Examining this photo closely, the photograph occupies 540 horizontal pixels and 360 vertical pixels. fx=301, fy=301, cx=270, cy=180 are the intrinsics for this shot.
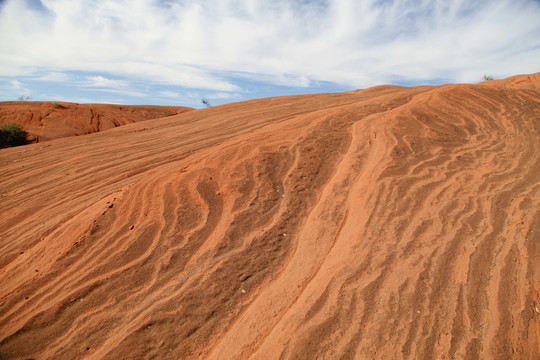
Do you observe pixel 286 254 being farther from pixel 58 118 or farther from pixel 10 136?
pixel 58 118

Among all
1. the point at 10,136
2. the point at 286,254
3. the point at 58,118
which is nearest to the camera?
the point at 286,254

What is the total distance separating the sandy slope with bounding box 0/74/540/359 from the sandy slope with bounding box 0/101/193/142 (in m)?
12.2

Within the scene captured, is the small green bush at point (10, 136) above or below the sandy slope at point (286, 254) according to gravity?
above

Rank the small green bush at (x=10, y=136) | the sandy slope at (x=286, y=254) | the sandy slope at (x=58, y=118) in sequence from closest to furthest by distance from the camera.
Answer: the sandy slope at (x=286, y=254)
the small green bush at (x=10, y=136)
the sandy slope at (x=58, y=118)

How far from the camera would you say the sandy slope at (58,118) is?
1616 centimetres

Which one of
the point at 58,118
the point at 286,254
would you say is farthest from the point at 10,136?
the point at 286,254

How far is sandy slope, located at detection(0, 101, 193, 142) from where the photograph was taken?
1616 centimetres

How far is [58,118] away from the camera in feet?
57.9

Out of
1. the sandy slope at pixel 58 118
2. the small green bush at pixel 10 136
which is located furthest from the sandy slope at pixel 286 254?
the sandy slope at pixel 58 118

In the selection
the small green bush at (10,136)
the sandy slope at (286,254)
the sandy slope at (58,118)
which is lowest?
the sandy slope at (286,254)

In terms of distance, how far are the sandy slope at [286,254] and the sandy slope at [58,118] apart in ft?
40.1

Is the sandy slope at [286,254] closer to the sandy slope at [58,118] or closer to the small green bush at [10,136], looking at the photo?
the small green bush at [10,136]

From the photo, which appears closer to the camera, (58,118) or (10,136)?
(10,136)

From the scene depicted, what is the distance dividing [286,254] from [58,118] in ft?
64.2
